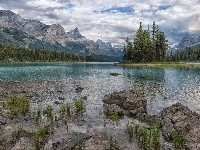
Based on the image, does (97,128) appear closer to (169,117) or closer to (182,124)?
(169,117)

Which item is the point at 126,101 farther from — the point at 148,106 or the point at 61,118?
the point at 61,118

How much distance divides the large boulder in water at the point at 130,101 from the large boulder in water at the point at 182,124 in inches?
180

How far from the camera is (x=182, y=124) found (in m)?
24.3

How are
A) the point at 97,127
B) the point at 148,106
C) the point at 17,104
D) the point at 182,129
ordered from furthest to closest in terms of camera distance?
1. the point at 148,106
2. the point at 17,104
3. the point at 97,127
4. the point at 182,129

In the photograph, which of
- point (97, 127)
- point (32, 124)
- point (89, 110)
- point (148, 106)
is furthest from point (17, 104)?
point (148, 106)

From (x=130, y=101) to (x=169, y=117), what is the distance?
842cm

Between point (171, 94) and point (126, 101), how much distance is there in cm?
1734

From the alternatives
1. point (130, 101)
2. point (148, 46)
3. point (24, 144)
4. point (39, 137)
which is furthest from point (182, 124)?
point (148, 46)

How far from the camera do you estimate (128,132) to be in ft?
77.5

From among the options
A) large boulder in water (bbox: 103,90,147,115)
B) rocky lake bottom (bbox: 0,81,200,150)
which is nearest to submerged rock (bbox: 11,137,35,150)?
rocky lake bottom (bbox: 0,81,200,150)

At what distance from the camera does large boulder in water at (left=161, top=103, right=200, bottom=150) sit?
20698 millimetres

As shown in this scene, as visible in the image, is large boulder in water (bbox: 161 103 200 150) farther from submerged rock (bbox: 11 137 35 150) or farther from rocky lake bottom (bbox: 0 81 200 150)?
submerged rock (bbox: 11 137 35 150)

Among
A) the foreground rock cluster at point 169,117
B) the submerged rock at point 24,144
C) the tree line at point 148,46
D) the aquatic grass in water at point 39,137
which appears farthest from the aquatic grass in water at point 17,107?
the tree line at point 148,46

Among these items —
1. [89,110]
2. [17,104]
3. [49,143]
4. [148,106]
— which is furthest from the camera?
[148,106]
